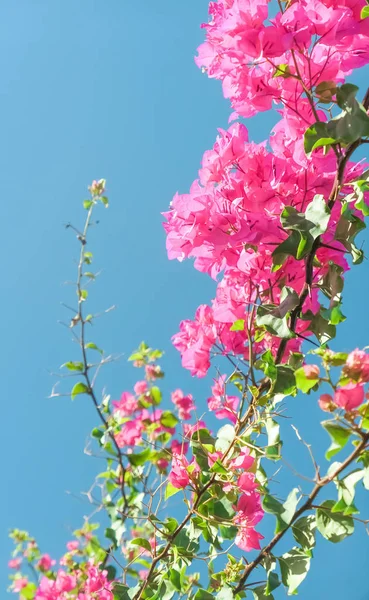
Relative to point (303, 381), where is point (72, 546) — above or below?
above

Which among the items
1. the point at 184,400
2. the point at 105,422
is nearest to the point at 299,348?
the point at 105,422

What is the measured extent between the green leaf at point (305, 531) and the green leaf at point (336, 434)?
247 mm

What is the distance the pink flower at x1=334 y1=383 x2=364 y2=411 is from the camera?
0.53 m

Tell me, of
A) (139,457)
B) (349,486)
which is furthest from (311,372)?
(139,457)

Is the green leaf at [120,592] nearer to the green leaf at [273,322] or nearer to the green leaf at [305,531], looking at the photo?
the green leaf at [305,531]

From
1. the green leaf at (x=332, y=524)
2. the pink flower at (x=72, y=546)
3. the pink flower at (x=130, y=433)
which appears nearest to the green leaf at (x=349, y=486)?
the green leaf at (x=332, y=524)

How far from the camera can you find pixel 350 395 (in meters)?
0.53

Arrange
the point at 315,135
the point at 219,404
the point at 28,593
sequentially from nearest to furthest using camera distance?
1. the point at 315,135
2. the point at 219,404
3. the point at 28,593

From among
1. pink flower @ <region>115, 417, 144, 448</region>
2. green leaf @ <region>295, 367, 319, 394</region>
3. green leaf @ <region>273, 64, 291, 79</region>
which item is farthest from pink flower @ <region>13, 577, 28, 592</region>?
green leaf @ <region>273, 64, 291, 79</region>

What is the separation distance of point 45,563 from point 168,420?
0.96 meters

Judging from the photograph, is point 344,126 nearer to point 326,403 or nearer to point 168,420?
point 326,403

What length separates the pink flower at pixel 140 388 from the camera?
80.9 inches

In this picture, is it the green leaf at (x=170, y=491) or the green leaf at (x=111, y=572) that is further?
the green leaf at (x=111, y=572)

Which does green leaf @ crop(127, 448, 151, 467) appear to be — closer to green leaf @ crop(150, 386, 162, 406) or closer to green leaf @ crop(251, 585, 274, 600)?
green leaf @ crop(150, 386, 162, 406)
